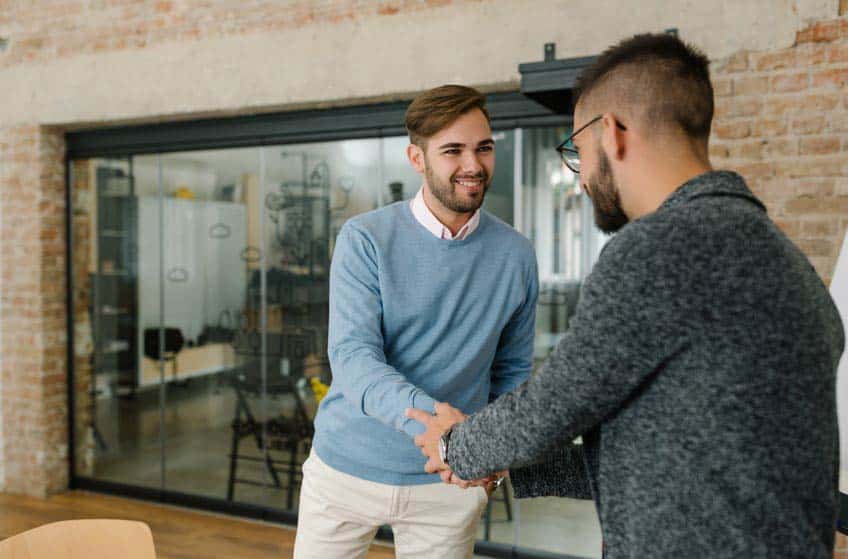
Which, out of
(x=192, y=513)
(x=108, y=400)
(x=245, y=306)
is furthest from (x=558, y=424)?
(x=108, y=400)

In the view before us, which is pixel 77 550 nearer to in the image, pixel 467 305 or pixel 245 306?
pixel 467 305

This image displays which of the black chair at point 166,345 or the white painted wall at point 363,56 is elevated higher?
the white painted wall at point 363,56

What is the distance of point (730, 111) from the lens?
336 centimetres

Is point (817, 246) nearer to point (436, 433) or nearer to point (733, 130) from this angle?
point (733, 130)

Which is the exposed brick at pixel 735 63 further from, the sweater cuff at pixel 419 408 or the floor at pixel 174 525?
the floor at pixel 174 525

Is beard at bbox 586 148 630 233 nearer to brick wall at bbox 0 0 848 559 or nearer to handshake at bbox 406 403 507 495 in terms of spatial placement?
handshake at bbox 406 403 507 495

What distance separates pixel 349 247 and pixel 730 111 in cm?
204

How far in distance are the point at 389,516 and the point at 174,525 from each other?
3132 mm

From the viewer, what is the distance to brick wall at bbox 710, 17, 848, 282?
3.19 meters

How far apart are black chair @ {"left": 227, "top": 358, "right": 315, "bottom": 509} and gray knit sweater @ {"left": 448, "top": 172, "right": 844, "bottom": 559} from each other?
3.75 meters

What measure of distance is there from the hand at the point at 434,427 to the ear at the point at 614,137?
632 millimetres

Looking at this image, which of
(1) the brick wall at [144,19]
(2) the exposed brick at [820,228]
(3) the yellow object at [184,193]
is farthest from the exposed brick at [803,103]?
(3) the yellow object at [184,193]

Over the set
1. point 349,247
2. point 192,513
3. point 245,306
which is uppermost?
point 349,247

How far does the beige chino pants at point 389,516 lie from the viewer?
2102mm
